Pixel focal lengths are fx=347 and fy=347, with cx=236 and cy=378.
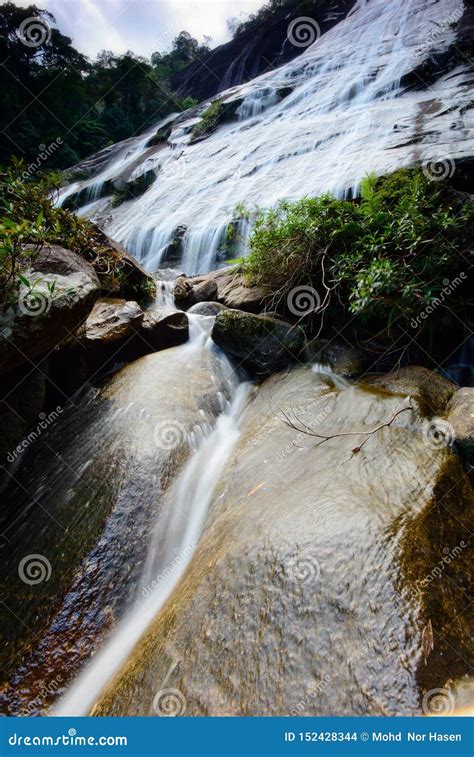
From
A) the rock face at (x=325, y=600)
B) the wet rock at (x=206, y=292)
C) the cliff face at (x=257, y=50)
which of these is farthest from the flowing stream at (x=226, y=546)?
the cliff face at (x=257, y=50)

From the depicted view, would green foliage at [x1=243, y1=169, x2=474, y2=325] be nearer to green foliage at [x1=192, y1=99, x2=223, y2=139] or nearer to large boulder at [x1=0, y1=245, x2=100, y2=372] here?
large boulder at [x1=0, y1=245, x2=100, y2=372]

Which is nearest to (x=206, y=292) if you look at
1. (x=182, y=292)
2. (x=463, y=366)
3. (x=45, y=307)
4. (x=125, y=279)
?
(x=182, y=292)

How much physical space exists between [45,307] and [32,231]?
0.77m

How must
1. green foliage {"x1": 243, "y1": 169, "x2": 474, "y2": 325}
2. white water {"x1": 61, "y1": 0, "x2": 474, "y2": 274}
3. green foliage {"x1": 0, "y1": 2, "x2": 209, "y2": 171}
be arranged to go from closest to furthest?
green foliage {"x1": 243, "y1": 169, "x2": 474, "y2": 325} < white water {"x1": 61, "y1": 0, "x2": 474, "y2": 274} < green foliage {"x1": 0, "y1": 2, "x2": 209, "y2": 171}

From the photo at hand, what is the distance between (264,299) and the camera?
5.37 metres

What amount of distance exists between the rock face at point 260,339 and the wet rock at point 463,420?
203 cm

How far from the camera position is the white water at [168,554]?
1996mm

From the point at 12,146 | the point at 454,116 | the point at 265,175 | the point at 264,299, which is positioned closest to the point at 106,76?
the point at 12,146

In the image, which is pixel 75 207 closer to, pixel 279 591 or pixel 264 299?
pixel 264 299

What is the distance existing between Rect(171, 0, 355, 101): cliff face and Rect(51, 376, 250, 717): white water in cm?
2599

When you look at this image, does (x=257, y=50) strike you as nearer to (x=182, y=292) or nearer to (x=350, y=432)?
(x=182, y=292)

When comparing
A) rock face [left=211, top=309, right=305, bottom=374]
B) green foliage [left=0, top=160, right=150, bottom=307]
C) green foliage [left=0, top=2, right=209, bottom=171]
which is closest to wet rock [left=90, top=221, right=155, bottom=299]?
green foliage [left=0, top=160, right=150, bottom=307]

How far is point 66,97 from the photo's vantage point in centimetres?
2447

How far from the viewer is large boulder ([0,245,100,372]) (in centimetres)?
293
